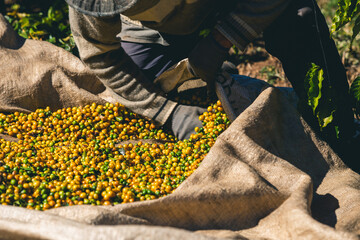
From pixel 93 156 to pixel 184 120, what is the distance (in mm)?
725

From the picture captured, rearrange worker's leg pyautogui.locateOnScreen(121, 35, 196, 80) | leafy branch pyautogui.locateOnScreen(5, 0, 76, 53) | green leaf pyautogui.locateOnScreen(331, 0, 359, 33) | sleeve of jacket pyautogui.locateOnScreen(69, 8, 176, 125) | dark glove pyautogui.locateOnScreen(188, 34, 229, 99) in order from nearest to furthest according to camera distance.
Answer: green leaf pyautogui.locateOnScreen(331, 0, 359, 33), dark glove pyautogui.locateOnScreen(188, 34, 229, 99), sleeve of jacket pyautogui.locateOnScreen(69, 8, 176, 125), worker's leg pyautogui.locateOnScreen(121, 35, 196, 80), leafy branch pyautogui.locateOnScreen(5, 0, 76, 53)

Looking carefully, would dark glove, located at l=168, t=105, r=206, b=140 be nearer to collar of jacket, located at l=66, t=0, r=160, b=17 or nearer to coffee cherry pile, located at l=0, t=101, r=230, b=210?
coffee cherry pile, located at l=0, t=101, r=230, b=210

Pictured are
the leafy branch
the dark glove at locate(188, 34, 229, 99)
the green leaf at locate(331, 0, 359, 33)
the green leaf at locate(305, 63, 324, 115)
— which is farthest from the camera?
the leafy branch

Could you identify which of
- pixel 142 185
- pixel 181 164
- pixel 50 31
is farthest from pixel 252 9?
pixel 50 31

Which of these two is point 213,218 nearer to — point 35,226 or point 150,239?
point 150,239

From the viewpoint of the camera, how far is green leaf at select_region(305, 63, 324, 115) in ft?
8.49

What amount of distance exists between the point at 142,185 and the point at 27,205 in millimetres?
609

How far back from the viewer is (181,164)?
2.59 meters

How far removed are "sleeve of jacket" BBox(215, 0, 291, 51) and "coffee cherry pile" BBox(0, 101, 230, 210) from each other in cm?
53

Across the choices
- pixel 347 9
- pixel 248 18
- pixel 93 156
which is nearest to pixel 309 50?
pixel 248 18

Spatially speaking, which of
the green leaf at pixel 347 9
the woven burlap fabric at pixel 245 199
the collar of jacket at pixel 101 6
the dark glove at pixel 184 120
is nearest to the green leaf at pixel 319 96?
the woven burlap fabric at pixel 245 199

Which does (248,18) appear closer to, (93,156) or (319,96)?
(319,96)

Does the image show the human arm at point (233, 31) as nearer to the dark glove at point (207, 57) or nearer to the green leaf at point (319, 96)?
the dark glove at point (207, 57)

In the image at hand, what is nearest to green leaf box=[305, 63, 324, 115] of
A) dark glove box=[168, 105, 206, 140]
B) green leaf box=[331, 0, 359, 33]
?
green leaf box=[331, 0, 359, 33]
